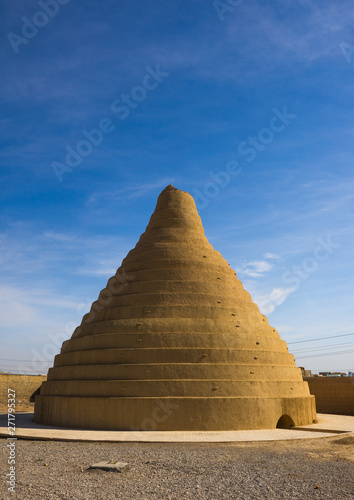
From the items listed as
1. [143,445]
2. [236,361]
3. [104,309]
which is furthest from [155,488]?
[104,309]

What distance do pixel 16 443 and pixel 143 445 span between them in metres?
4.07

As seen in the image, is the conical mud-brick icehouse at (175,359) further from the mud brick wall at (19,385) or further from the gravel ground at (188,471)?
the mud brick wall at (19,385)

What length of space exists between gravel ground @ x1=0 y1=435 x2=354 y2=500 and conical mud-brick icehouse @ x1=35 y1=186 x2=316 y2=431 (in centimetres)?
323

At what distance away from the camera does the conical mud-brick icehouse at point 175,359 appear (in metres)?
17.8

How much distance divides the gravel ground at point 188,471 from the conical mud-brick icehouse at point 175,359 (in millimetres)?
3231

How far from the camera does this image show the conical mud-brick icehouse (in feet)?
58.3

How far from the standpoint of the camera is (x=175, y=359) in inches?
739

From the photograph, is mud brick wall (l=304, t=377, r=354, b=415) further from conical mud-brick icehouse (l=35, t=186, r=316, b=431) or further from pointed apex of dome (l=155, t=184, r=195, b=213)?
pointed apex of dome (l=155, t=184, r=195, b=213)

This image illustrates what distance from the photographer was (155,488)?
919 cm

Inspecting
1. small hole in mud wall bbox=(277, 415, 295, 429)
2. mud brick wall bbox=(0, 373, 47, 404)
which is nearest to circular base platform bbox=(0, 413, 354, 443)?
small hole in mud wall bbox=(277, 415, 295, 429)

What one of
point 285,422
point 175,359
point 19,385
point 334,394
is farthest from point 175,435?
point 19,385

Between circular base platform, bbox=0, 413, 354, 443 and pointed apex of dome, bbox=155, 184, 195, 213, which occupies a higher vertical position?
pointed apex of dome, bbox=155, 184, 195, 213

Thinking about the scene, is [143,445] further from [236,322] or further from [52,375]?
[52,375]

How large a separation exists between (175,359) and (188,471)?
323 inches
